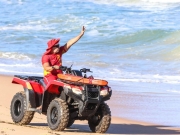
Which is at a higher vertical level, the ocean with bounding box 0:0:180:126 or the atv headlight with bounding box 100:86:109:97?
the ocean with bounding box 0:0:180:126

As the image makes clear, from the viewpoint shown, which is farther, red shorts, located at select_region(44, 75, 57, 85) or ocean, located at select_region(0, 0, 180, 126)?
ocean, located at select_region(0, 0, 180, 126)

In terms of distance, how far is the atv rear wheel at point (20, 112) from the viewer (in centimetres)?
871

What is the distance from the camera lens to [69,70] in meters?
8.38

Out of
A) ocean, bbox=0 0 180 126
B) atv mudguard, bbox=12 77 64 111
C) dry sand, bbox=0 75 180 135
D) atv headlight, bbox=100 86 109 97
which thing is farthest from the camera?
ocean, bbox=0 0 180 126

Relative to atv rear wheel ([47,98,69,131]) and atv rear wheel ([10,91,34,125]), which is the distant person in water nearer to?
atv rear wheel ([47,98,69,131])

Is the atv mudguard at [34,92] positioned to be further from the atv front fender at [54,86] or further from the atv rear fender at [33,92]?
the atv front fender at [54,86]

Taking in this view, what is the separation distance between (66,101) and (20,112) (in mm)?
963

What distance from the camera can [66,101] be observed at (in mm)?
8242

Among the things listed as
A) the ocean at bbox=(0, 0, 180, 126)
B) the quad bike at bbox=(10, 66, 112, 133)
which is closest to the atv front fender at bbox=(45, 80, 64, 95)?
the quad bike at bbox=(10, 66, 112, 133)

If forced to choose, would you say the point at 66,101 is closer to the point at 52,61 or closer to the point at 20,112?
the point at 52,61

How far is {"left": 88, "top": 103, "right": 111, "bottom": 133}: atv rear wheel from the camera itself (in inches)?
324

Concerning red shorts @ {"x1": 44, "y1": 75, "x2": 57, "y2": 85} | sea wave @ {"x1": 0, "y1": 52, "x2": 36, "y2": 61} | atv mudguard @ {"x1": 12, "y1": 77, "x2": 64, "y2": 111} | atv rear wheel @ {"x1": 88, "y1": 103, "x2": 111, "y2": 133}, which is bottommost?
atv rear wheel @ {"x1": 88, "y1": 103, "x2": 111, "y2": 133}

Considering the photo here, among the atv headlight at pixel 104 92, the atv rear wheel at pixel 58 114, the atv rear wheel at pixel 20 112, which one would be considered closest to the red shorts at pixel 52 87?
the atv rear wheel at pixel 58 114

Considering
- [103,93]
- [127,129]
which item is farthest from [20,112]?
[127,129]
